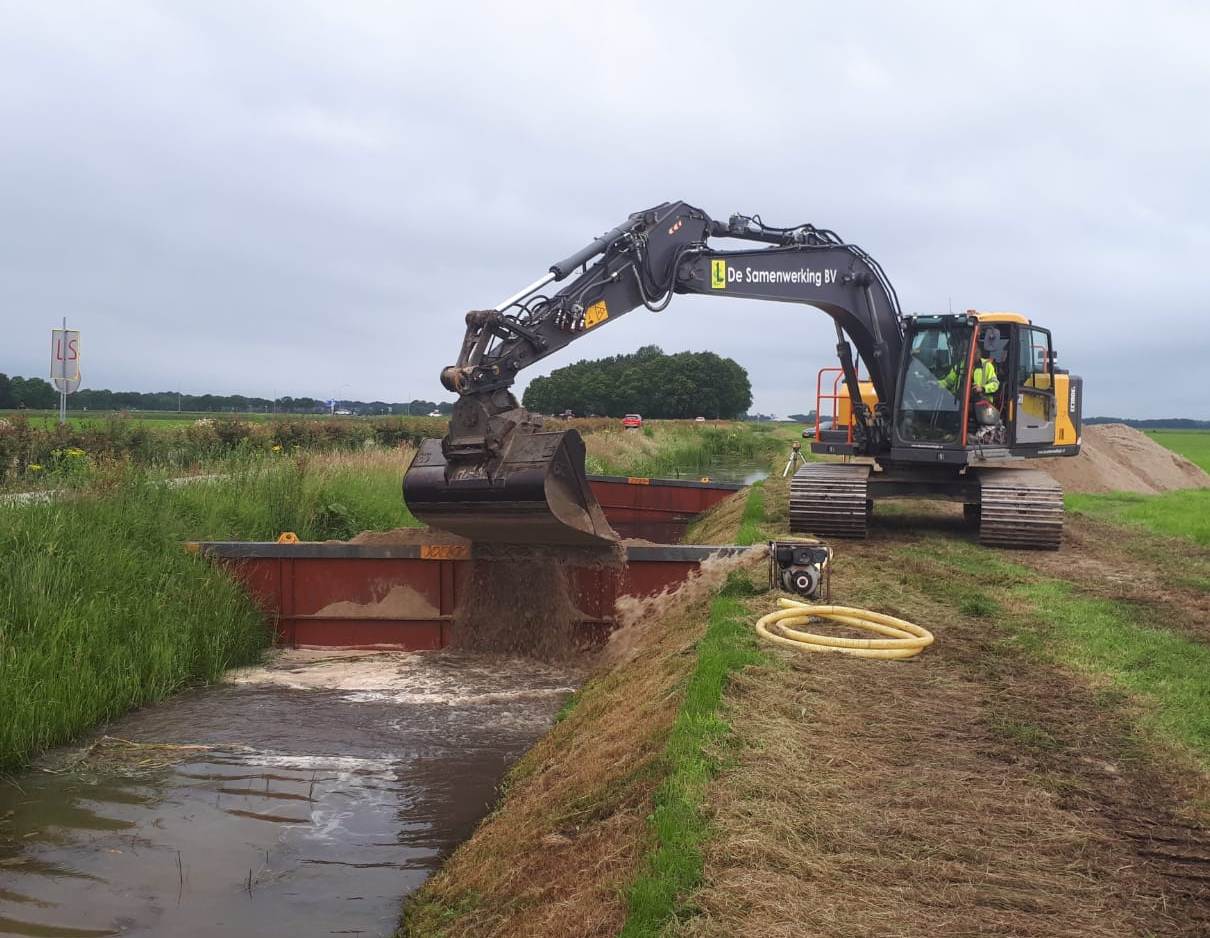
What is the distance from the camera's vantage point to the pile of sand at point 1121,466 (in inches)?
1028

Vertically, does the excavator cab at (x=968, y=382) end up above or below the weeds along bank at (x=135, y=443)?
above

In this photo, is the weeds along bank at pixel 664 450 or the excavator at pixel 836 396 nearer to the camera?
the excavator at pixel 836 396

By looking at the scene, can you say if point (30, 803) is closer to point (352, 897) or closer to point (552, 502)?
point (352, 897)

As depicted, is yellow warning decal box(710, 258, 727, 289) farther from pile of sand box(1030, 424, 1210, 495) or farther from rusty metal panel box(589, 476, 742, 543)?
pile of sand box(1030, 424, 1210, 495)

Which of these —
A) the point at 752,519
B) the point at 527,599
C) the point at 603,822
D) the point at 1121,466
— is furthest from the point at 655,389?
the point at 603,822

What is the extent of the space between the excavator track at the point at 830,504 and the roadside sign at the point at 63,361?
13.9 metres

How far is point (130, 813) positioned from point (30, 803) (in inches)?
26.7

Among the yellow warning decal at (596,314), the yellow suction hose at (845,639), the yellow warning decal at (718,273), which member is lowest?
the yellow suction hose at (845,639)

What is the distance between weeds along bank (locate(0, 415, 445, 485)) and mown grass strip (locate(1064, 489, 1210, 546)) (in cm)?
1339

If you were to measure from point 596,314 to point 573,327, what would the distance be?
0.48m

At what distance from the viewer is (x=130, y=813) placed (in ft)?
21.8

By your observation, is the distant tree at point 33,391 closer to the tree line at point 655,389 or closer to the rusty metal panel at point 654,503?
the rusty metal panel at point 654,503

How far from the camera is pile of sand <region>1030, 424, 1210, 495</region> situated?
2611 centimetres

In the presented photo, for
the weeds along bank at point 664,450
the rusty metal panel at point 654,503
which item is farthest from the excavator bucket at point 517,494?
the weeds along bank at point 664,450
